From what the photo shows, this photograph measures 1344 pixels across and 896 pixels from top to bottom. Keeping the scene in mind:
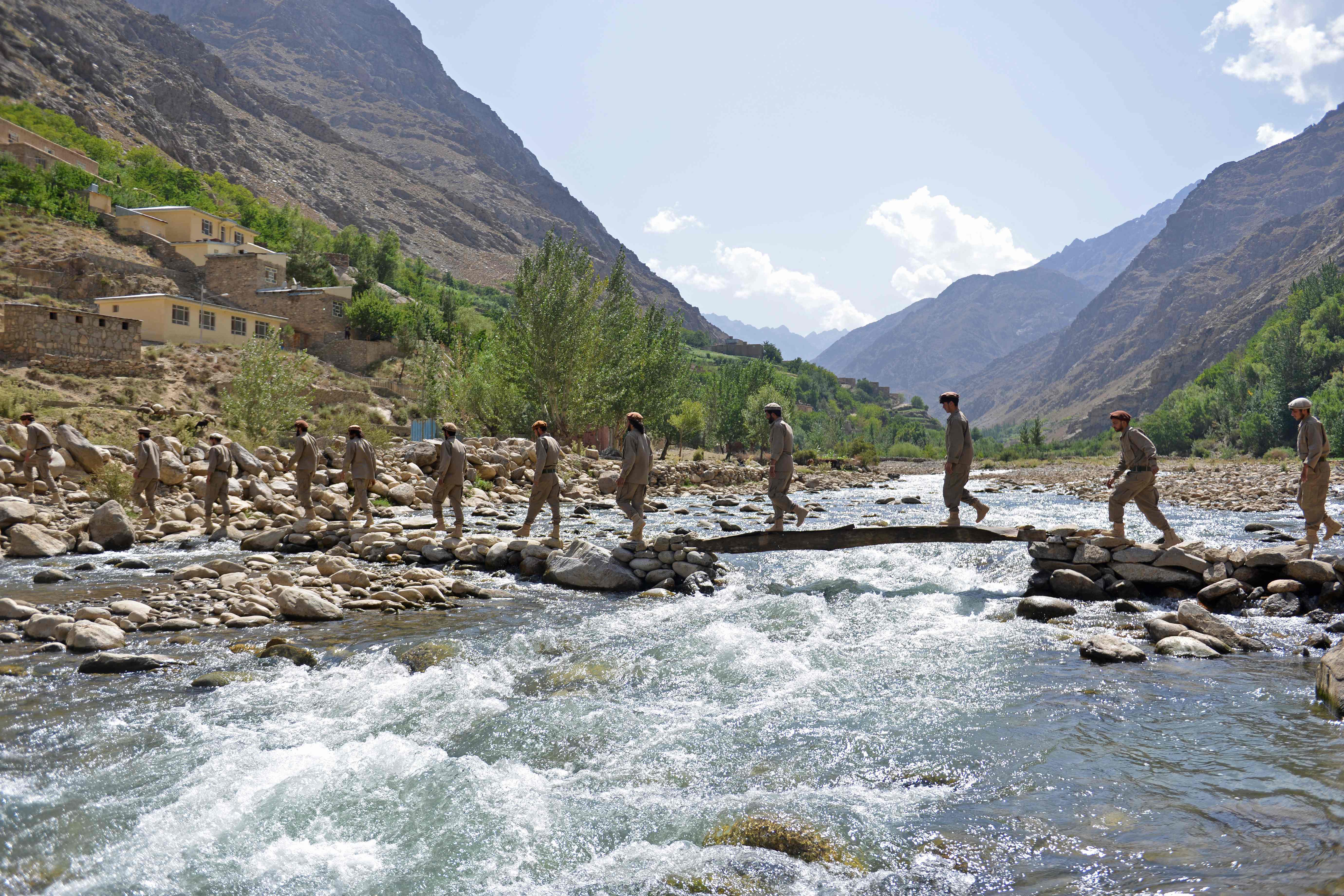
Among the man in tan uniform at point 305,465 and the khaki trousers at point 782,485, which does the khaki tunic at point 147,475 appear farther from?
the khaki trousers at point 782,485

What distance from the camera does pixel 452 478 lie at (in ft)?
53.4

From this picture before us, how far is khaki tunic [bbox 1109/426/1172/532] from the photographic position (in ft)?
37.8

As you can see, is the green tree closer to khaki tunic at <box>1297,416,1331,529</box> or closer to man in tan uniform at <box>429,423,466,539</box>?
man in tan uniform at <box>429,423,466,539</box>

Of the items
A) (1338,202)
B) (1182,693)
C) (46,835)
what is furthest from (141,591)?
(1338,202)

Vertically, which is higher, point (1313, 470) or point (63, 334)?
point (63, 334)

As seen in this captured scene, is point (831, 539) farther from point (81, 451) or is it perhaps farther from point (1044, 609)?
point (81, 451)

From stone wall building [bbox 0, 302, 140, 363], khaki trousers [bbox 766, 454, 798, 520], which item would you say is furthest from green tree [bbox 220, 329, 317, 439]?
khaki trousers [bbox 766, 454, 798, 520]

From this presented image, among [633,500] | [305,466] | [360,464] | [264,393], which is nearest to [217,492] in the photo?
[305,466]

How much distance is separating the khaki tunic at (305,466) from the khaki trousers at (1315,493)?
761 inches

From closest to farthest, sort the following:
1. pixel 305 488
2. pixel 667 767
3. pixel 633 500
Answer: pixel 667 767 → pixel 633 500 → pixel 305 488

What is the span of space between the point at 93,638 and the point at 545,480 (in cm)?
752

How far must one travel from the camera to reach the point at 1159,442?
305 ft

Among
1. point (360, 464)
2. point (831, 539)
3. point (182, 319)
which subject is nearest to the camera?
point (831, 539)

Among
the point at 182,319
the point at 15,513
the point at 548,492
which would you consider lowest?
the point at 15,513
